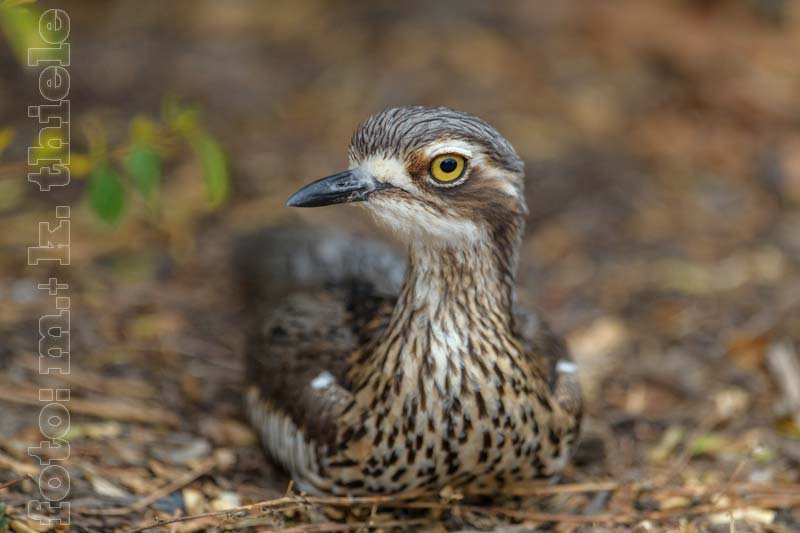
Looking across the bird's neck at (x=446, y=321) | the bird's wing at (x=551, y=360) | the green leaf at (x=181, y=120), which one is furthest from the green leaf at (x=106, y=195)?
the bird's wing at (x=551, y=360)

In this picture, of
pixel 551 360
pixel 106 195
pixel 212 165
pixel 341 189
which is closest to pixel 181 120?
pixel 212 165

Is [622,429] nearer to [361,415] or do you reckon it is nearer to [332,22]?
[361,415]

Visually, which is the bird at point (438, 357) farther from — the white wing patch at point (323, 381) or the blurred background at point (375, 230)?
the blurred background at point (375, 230)

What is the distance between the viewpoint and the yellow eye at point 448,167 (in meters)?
3.42

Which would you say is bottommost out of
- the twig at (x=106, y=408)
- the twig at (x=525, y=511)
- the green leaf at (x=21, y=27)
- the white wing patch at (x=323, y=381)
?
the twig at (x=525, y=511)

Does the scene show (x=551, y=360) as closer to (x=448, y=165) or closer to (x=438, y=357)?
(x=438, y=357)

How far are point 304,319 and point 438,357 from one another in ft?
3.16

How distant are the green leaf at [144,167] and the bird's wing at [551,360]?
1498 mm

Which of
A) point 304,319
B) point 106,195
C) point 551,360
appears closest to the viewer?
point 106,195

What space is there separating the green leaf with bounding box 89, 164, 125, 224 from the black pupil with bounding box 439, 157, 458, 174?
1.29 meters

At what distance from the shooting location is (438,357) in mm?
3543

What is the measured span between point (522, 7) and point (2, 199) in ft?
14.7

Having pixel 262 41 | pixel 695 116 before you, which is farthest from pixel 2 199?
pixel 695 116

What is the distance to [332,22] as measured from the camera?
27.1 feet
